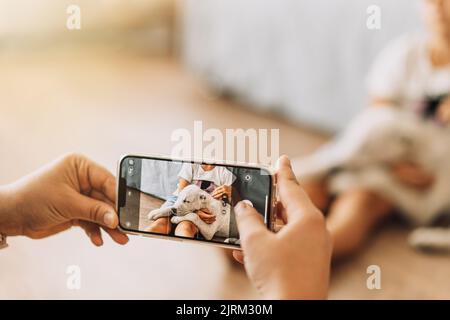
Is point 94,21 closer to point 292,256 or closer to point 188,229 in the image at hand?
point 188,229

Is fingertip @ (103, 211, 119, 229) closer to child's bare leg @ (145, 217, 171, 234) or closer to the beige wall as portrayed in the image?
child's bare leg @ (145, 217, 171, 234)

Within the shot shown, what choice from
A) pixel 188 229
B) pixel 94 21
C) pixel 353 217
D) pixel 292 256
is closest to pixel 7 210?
pixel 188 229

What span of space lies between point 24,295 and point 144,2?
193 centimetres

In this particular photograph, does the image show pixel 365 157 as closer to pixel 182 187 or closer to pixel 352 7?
pixel 352 7

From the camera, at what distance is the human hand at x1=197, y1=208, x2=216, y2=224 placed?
51 centimetres

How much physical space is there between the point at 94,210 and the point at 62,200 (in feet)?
0.11

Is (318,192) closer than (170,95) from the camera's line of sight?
Yes

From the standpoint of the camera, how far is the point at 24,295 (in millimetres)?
707

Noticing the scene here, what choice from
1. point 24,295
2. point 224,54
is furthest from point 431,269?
point 224,54

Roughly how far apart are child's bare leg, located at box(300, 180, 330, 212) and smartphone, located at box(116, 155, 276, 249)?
0.56 m

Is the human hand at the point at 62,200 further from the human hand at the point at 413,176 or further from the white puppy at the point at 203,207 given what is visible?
the human hand at the point at 413,176

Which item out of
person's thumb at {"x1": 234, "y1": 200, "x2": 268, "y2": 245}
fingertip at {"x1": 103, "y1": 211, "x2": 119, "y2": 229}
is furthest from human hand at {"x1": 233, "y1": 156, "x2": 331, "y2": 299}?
fingertip at {"x1": 103, "y1": 211, "x2": 119, "y2": 229}

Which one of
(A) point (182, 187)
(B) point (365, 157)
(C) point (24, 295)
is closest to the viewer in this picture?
(A) point (182, 187)

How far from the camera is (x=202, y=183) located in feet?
1.66
